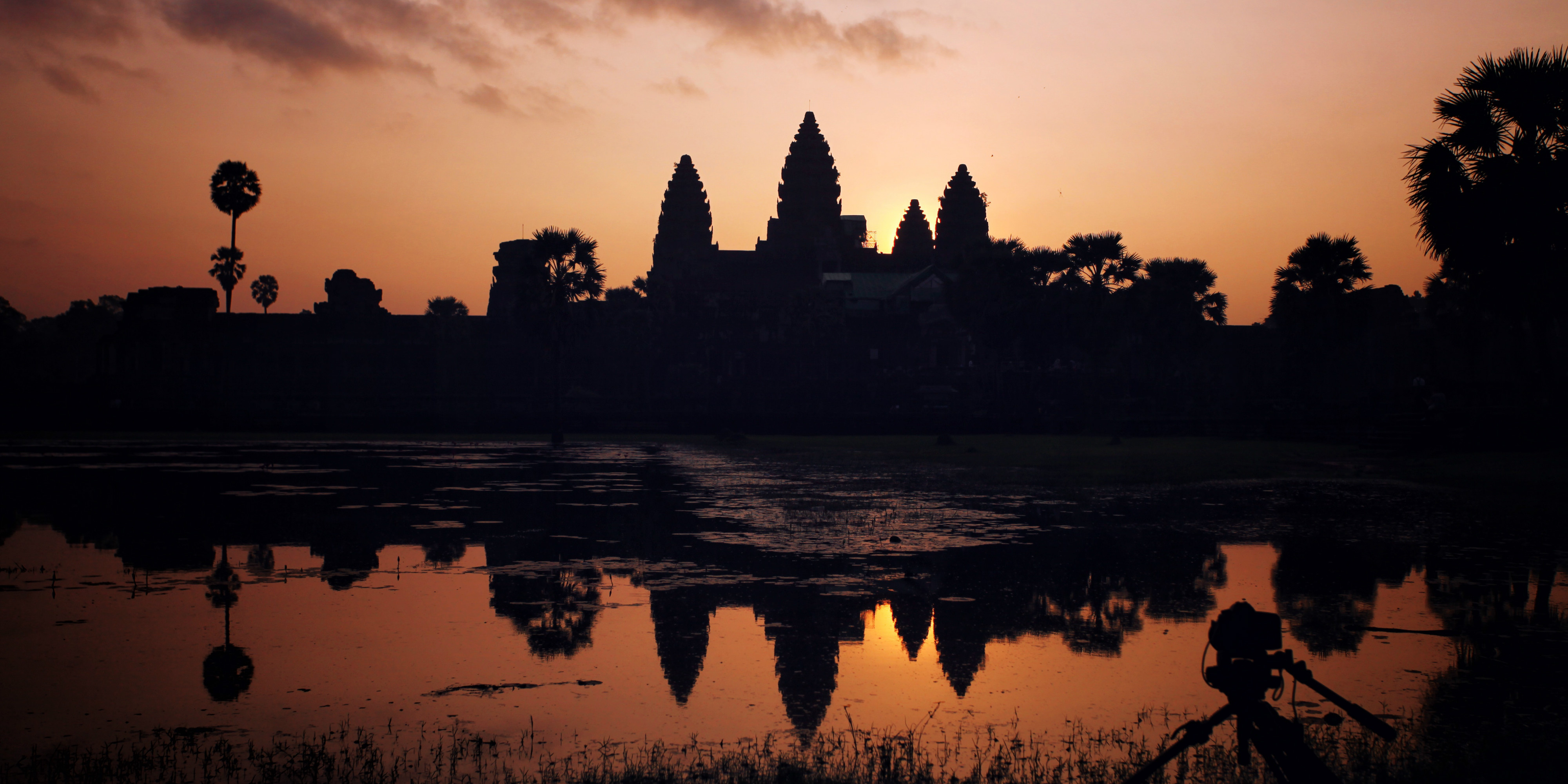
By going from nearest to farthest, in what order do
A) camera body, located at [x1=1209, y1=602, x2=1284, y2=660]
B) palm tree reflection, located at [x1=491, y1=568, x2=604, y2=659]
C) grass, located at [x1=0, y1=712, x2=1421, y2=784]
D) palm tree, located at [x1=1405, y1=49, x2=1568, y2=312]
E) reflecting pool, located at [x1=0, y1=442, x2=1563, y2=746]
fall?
camera body, located at [x1=1209, y1=602, x2=1284, y2=660]
grass, located at [x1=0, y1=712, x2=1421, y2=784]
reflecting pool, located at [x1=0, y1=442, x2=1563, y2=746]
palm tree reflection, located at [x1=491, y1=568, x2=604, y2=659]
palm tree, located at [x1=1405, y1=49, x2=1568, y2=312]

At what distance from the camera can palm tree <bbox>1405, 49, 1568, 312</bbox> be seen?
2520cm

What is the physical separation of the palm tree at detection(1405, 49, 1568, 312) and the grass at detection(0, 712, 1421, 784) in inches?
940

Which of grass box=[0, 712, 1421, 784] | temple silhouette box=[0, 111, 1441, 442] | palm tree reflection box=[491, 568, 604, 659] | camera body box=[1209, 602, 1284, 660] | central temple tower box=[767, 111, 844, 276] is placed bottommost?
grass box=[0, 712, 1421, 784]

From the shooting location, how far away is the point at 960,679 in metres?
7.90

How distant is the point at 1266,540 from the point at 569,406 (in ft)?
142

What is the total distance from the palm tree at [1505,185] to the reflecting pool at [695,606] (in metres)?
9.23

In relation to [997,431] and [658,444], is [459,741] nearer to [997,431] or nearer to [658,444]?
[658,444]

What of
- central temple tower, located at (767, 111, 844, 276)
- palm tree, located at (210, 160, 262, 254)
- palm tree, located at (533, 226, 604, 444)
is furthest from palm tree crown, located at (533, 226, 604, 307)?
central temple tower, located at (767, 111, 844, 276)

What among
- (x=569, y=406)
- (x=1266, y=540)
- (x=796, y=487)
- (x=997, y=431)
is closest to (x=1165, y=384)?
(x=997, y=431)

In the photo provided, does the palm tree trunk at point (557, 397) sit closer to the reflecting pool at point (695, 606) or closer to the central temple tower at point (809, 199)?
the reflecting pool at point (695, 606)

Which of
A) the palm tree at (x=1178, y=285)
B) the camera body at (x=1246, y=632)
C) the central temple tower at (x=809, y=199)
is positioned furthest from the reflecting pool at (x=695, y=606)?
the central temple tower at (x=809, y=199)

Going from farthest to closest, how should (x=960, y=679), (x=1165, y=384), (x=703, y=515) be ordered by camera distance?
(x=1165, y=384), (x=703, y=515), (x=960, y=679)

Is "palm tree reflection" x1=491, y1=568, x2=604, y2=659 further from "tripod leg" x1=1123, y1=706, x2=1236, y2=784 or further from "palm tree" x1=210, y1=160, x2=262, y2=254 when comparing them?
"palm tree" x1=210, y1=160, x2=262, y2=254

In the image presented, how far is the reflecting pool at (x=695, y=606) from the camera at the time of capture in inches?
286
